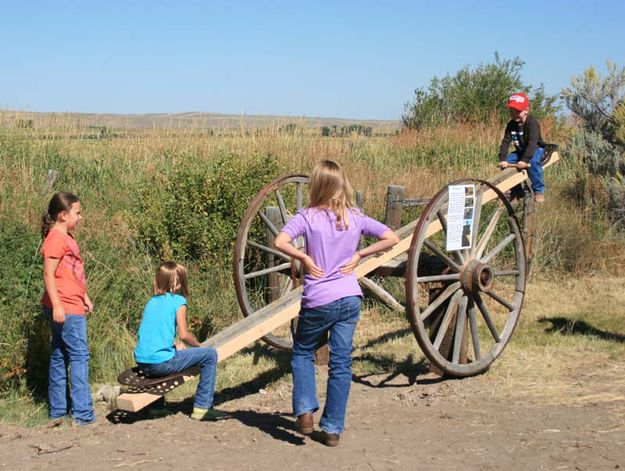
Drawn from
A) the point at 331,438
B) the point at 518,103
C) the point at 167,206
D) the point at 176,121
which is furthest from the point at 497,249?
the point at 176,121

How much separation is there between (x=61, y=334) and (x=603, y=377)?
396cm

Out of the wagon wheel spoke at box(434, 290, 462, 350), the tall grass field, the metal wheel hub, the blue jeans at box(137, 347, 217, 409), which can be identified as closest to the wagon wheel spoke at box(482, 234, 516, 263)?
the metal wheel hub

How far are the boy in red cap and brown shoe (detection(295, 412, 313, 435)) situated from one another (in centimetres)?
429

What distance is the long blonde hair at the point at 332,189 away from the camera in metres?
4.16

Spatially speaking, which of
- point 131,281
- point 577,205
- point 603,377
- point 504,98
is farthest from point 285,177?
Answer: point 504,98

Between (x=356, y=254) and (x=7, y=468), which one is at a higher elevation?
(x=356, y=254)

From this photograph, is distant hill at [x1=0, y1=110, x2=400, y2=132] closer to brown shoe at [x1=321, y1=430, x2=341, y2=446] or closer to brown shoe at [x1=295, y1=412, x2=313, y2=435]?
brown shoe at [x1=295, y1=412, x2=313, y2=435]

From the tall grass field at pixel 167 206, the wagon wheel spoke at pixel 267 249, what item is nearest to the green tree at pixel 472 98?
the tall grass field at pixel 167 206

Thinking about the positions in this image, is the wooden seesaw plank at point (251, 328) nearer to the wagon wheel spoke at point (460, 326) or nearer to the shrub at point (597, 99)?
the wagon wheel spoke at point (460, 326)

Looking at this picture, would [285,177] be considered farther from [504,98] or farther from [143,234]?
[504,98]

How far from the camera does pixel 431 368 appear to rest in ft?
19.4

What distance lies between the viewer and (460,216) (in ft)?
18.2

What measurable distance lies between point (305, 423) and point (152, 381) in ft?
3.28

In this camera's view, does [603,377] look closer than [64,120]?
Yes
